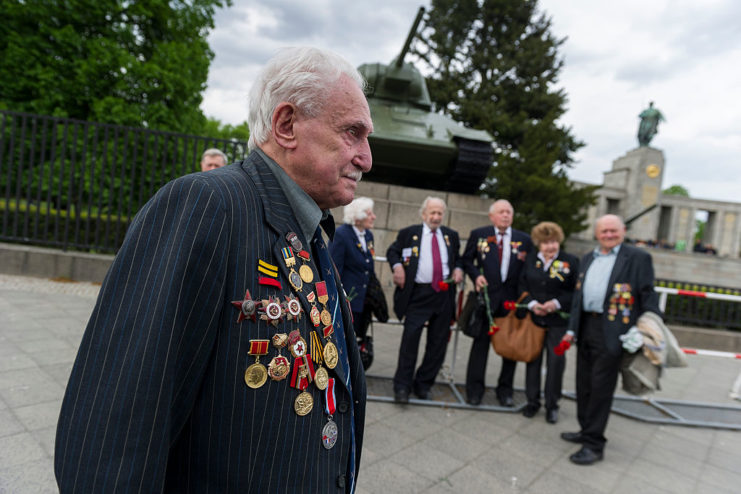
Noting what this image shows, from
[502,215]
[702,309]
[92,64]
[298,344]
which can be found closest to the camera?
[298,344]

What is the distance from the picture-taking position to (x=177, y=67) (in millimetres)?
15688

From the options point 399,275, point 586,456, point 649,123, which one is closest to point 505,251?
point 399,275

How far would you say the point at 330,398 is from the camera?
3.77 feet

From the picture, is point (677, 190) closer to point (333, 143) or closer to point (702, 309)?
point (702, 309)

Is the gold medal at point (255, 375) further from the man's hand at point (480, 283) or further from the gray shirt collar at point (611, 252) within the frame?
the man's hand at point (480, 283)

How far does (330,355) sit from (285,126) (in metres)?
0.59

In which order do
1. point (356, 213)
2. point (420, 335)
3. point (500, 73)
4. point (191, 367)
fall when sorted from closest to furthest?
point (191, 367), point (356, 213), point (420, 335), point (500, 73)

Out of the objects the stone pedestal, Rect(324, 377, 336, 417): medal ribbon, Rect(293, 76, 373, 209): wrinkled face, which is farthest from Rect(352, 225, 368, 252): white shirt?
the stone pedestal

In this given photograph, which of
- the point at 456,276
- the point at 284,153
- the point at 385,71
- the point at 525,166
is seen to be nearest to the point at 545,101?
the point at 525,166

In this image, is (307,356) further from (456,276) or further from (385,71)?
(385,71)

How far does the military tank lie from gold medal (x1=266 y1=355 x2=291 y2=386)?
267 inches

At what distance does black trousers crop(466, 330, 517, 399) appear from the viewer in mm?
4723

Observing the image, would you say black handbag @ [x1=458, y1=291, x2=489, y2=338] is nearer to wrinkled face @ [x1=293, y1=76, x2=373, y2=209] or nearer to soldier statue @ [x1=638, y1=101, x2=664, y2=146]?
wrinkled face @ [x1=293, y1=76, x2=373, y2=209]

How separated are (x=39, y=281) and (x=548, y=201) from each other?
54.1ft
